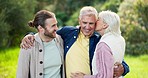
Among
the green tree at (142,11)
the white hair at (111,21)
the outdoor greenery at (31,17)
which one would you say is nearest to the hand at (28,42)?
the white hair at (111,21)

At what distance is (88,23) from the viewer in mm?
3787

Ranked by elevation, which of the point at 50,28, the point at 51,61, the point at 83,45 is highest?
the point at 50,28

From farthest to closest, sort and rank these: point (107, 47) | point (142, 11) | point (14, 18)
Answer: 1. point (142, 11)
2. point (14, 18)
3. point (107, 47)

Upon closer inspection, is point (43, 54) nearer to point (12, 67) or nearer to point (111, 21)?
point (111, 21)

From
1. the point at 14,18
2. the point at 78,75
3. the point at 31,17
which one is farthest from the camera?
the point at 31,17

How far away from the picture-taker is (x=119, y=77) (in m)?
3.83

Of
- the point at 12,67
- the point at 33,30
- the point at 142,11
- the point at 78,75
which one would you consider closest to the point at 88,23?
the point at 78,75

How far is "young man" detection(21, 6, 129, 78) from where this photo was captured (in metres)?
3.80

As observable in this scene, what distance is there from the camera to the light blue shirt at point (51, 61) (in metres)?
3.81

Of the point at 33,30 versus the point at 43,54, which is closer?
the point at 43,54

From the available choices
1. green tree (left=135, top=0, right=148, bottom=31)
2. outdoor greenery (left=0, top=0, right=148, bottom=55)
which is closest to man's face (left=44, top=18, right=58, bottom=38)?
outdoor greenery (left=0, top=0, right=148, bottom=55)

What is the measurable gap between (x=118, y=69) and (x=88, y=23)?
0.53 metres

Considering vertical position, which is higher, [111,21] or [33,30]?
[111,21]

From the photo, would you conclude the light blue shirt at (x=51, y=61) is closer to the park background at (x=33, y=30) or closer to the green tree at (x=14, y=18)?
the park background at (x=33, y=30)
